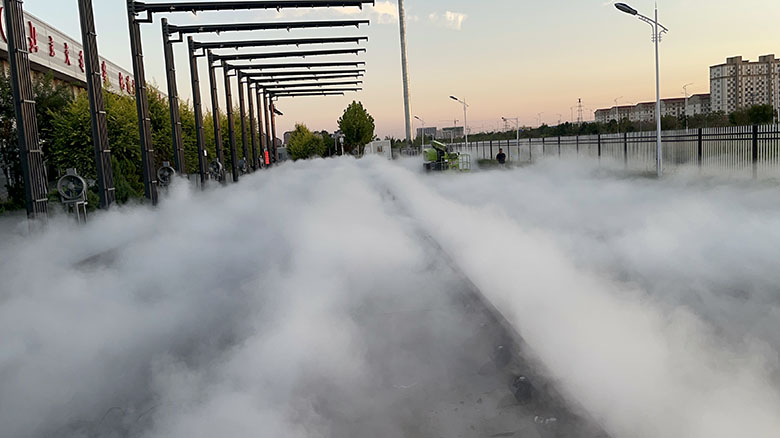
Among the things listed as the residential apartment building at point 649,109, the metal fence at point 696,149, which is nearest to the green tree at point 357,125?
the metal fence at point 696,149

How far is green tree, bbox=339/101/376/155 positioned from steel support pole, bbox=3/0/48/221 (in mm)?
84640

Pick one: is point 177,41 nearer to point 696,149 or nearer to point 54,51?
point 54,51

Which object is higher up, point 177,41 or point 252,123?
point 177,41

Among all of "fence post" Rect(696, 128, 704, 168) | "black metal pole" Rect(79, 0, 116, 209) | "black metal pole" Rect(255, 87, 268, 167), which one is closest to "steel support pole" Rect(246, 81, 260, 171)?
"black metal pole" Rect(255, 87, 268, 167)

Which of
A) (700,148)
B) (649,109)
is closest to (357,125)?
(700,148)

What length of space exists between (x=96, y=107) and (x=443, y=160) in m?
21.5

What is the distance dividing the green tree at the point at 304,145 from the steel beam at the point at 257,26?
70.2 metres

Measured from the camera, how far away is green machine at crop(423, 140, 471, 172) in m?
37.2

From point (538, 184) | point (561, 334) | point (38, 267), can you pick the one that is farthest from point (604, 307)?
point (538, 184)

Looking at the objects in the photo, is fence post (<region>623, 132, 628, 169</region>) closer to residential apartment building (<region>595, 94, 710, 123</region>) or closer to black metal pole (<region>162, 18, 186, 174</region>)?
black metal pole (<region>162, 18, 186, 174</region>)

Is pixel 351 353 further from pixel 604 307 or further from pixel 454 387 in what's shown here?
pixel 604 307

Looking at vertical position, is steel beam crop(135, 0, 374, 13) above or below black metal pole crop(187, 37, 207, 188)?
above

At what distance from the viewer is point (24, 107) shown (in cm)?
1514

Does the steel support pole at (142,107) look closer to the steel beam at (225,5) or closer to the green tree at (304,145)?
the steel beam at (225,5)
